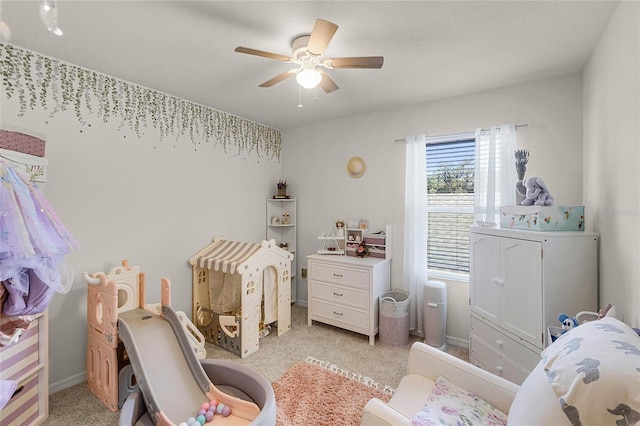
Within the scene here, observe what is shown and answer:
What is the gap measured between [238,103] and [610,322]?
3.25 meters

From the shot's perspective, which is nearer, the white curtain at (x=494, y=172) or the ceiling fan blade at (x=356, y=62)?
the ceiling fan blade at (x=356, y=62)

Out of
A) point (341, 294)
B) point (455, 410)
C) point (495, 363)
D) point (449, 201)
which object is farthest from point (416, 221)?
point (455, 410)

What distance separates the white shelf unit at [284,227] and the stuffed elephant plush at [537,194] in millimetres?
2750

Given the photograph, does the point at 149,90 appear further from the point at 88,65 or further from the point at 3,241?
the point at 3,241

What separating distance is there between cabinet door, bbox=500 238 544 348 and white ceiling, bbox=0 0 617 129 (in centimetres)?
137

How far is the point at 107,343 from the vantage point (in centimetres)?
200

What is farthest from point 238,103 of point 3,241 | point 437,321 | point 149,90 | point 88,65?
point 437,321

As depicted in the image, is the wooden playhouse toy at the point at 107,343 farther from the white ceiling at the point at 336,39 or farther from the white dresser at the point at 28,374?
the white ceiling at the point at 336,39

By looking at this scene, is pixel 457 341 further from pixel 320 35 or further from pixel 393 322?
pixel 320 35

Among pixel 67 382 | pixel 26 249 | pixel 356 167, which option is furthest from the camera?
pixel 356 167

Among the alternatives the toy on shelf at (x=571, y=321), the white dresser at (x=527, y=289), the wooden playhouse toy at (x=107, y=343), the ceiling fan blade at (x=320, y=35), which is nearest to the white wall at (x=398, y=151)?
the white dresser at (x=527, y=289)

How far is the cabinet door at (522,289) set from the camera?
5.83 feet

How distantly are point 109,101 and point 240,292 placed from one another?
2.12 metres

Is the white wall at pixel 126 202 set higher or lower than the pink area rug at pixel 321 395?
higher
